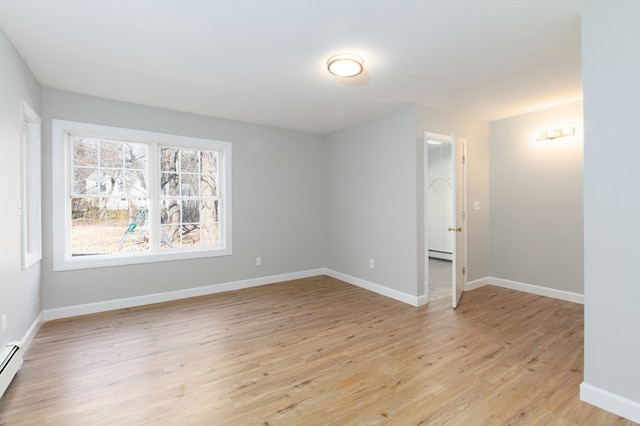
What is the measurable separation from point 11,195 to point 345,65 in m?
2.99

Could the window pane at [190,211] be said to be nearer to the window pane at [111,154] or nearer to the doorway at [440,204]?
the window pane at [111,154]

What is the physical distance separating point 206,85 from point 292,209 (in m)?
2.52

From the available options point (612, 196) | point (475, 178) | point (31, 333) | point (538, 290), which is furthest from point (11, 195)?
point (538, 290)

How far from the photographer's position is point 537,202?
4.26 meters

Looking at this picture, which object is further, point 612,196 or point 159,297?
point 159,297

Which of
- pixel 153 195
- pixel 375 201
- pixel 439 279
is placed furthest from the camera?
pixel 439 279

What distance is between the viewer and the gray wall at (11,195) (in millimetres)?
2215

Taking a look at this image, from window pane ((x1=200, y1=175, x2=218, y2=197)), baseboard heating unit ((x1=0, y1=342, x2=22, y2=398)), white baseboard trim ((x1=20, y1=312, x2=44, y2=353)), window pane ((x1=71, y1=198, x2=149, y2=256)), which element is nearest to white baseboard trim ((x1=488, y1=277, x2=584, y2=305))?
window pane ((x1=200, y1=175, x2=218, y2=197))

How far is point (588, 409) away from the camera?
1875mm

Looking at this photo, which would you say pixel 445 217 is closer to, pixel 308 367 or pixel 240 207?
pixel 240 207

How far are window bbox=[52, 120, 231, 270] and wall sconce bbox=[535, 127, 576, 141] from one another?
453cm

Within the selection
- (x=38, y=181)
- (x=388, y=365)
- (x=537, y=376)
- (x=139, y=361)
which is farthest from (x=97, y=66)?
(x=537, y=376)

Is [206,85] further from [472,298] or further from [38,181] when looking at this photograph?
[472,298]

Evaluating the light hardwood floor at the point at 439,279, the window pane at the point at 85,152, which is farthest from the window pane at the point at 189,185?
the light hardwood floor at the point at 439,279
